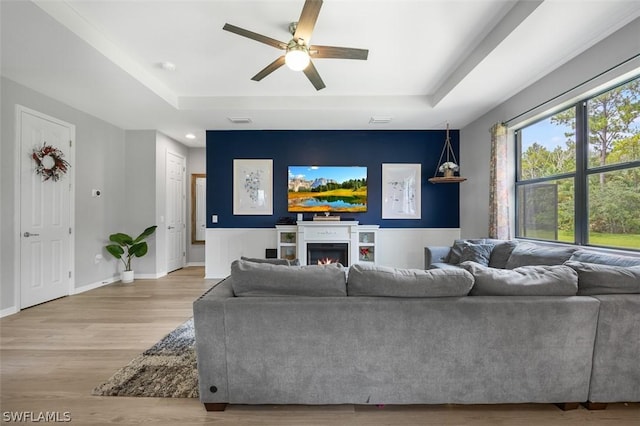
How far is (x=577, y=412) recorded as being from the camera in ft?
5.75

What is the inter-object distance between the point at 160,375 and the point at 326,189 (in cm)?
385

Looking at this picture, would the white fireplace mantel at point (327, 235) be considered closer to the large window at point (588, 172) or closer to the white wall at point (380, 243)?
the white wall at point (380, 243)

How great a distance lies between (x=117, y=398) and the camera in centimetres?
191

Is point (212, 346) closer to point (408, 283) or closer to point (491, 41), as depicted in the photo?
point (408, 283)

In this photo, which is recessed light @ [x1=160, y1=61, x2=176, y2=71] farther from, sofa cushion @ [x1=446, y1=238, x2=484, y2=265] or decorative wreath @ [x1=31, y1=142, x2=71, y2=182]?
sofa cushion @ [x1=446, y1=238, x2=484, y2=265]

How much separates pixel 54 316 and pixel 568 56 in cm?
622

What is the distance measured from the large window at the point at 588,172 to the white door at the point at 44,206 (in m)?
6.30

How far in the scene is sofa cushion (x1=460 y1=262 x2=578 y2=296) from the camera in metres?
1.71

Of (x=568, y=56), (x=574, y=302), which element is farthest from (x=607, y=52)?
(x=574, y=302)

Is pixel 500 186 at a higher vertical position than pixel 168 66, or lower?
lower

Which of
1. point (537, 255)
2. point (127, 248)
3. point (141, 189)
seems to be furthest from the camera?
point (141, 189)

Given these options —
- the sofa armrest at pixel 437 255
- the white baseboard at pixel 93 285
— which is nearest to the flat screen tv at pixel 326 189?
the sofa armrest at pixel 437 255

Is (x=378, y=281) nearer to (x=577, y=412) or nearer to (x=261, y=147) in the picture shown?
(x=577, y=412)

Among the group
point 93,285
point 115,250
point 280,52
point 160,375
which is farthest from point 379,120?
point 93,285
